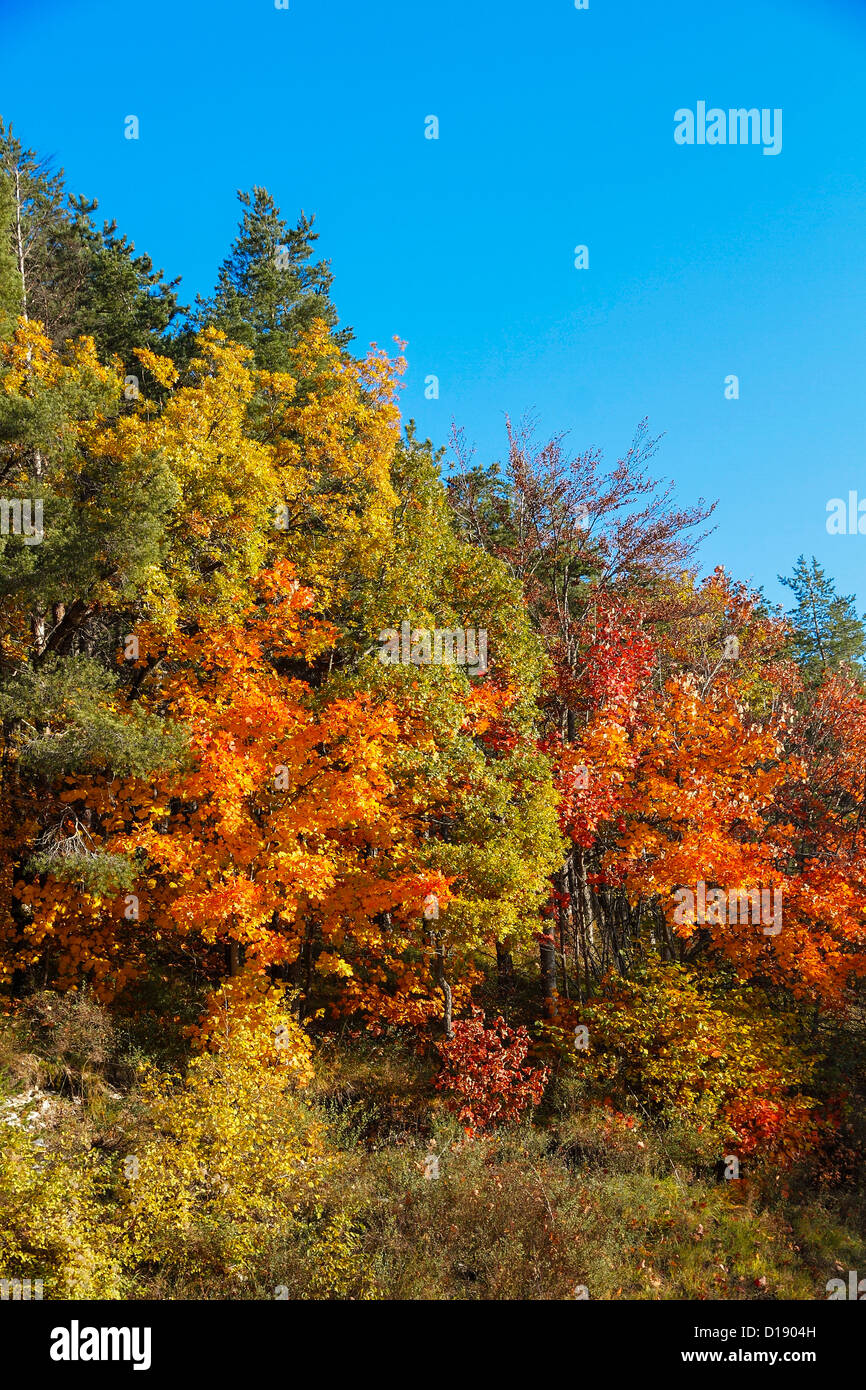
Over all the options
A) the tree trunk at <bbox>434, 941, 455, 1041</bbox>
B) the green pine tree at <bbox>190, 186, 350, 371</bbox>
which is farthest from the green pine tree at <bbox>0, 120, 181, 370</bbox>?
the tree trunk at <bbox>434, 941, 455, 1041</bbox>

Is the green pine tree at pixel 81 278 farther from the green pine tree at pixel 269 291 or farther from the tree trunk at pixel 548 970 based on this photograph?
the tree trunk at pixel 548 970

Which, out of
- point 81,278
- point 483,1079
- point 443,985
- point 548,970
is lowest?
point 483,1079

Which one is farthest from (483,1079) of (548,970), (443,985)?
(548,970)

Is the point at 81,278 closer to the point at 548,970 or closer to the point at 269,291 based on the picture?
the point at 269,291

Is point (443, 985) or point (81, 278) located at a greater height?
point (81, 278)

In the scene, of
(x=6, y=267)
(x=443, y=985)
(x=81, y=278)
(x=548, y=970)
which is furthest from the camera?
(x=81, y=278)

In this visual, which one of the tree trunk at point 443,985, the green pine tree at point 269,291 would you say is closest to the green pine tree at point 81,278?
the green pine tree at point 269,291

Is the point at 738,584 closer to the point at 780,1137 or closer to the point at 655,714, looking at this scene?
the point at 655,714

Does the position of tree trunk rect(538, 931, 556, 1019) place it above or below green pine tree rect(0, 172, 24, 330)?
below

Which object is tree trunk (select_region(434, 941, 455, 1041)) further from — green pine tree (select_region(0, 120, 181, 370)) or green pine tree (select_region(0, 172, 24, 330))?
green pine tree (select_region(0, 120, 181, 370))

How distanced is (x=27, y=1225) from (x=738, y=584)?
25.8 meters

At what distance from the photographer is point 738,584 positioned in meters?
27.1

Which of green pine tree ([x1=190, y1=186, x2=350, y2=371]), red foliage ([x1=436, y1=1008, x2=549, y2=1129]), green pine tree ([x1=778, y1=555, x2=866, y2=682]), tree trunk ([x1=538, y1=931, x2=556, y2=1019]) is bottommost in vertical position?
red foliage ([x1=436, y1=1008, x2=549, y2=1129])
